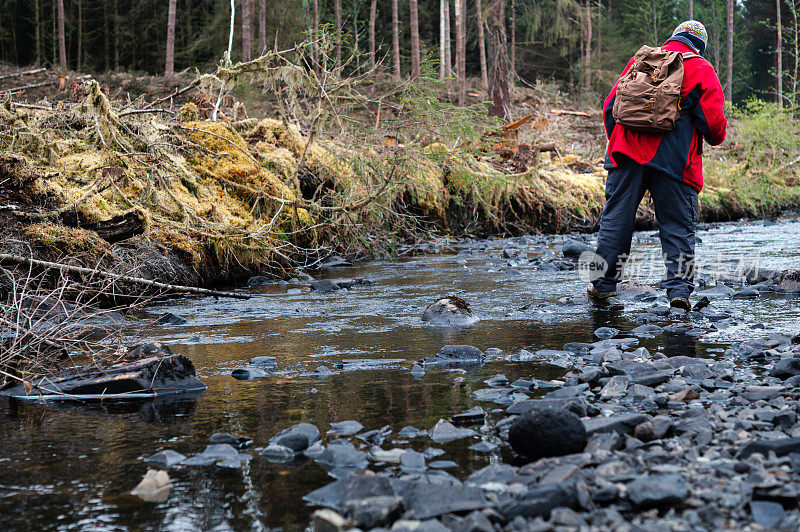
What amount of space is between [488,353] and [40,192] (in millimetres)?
4299

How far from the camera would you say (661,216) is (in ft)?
18.2

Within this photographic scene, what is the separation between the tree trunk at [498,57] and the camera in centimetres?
1777

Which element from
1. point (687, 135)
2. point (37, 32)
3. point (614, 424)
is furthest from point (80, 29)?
point (614, 424)

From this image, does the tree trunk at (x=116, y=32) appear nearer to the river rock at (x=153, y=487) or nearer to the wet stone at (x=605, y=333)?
the wet stone at (x=605, y=333)

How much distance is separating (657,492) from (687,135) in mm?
3990

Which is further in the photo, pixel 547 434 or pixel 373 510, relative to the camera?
pixel 547 434

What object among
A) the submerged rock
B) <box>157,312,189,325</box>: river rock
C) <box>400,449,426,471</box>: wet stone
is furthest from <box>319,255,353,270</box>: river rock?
<box>400,449,426,471</box>: wet stone

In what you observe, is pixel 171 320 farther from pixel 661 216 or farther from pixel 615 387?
pixel 661 216

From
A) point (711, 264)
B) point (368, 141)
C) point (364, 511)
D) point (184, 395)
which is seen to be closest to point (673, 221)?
point (711, 264)

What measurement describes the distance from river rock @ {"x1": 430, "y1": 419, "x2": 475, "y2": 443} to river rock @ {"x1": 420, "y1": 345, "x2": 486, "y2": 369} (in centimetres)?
108

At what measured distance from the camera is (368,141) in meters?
9.86

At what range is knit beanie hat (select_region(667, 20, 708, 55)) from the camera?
5.45 m

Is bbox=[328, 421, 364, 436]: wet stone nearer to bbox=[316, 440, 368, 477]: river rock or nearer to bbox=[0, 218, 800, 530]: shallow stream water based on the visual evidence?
bbox=[0, 218, 800, 530]: shallow stream water

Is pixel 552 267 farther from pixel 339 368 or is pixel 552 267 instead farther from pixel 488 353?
pixel 339 368
